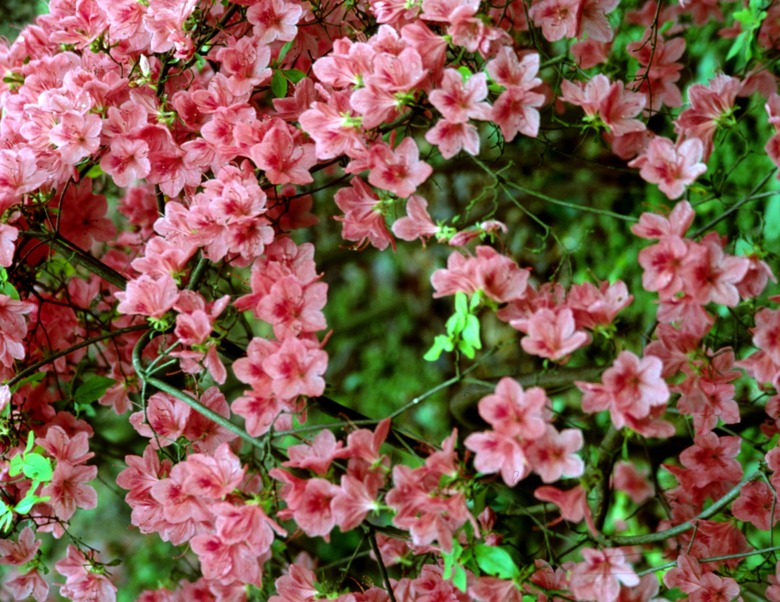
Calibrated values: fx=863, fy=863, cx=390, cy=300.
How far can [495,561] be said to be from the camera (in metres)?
0.88

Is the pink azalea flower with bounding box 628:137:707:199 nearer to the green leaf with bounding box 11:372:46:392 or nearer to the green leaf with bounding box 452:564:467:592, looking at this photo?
the green leaf with bounding box 452:564:467:592

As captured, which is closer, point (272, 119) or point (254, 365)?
point (254, 365)

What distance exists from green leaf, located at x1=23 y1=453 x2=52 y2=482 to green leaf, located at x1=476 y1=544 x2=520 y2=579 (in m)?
Result: 0.49

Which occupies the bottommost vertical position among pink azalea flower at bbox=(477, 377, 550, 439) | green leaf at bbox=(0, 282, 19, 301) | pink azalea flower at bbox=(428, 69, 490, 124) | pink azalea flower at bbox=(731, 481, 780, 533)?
pink azalea flower at bbox=(731, 481, 780, 533)

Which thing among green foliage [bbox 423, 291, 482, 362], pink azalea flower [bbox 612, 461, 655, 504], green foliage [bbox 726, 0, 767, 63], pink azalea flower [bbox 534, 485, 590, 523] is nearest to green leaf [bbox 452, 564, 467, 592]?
pink azalea flower [bbox 534, 485, 590, 523]

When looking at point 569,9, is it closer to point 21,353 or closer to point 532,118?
point 532,118

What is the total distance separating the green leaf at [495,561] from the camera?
0.88 metres

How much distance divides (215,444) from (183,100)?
0.42 m

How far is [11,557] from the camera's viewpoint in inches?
43.8

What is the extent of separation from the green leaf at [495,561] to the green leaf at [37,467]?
0.49m

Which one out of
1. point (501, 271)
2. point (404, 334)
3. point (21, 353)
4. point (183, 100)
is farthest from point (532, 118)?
point (404, 334)

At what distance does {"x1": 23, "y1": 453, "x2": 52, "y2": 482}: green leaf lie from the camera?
0.97 metres

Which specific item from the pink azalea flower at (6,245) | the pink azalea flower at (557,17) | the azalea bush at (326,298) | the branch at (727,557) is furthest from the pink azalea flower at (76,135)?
the branch at (727,557)

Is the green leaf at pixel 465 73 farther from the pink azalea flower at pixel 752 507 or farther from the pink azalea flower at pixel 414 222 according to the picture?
the pink azalea flower at pixel 752 507
